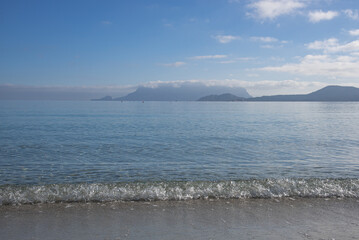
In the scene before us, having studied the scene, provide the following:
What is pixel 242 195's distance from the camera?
35.4ft

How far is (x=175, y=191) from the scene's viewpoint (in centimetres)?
1098

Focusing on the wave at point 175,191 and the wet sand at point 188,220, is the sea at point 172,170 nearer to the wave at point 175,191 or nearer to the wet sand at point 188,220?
the wave at point 175,191

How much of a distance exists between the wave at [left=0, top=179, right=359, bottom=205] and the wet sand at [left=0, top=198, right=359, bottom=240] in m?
0.51

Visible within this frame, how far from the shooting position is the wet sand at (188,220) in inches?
287

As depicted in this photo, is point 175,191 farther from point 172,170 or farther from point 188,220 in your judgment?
point 172,170

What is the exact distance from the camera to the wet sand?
729cm

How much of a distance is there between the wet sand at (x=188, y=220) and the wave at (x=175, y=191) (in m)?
0.51

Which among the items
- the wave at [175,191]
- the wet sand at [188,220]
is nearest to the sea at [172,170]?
the wave at [175,191]

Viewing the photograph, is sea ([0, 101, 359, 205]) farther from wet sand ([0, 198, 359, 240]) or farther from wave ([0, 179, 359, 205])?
wet sand ([0, 198, 359, 240])

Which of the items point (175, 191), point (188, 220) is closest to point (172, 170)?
point (175, 191)

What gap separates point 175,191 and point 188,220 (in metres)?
2.80

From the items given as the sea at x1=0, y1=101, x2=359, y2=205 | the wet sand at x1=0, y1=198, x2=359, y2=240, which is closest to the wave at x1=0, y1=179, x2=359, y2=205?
the sea at x1=0, y1=101, x2=359, y2=205

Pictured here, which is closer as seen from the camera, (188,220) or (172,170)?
(188,220)

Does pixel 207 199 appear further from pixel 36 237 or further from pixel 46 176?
pixel 46 176
